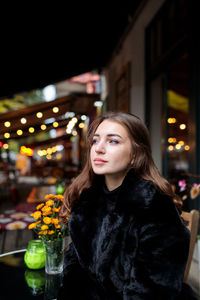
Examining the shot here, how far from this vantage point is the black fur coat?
0.82 m

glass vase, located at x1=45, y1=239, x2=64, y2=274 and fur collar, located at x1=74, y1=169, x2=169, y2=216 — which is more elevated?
fur collar, located at x1=74, y1=169, x2=169, y2=216

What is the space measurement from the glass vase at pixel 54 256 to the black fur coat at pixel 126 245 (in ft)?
0.16

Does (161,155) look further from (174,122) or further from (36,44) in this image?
(36,44)

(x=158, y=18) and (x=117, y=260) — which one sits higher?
(x=158, y=18)

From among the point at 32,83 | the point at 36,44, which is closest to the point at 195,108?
the point at 36,44

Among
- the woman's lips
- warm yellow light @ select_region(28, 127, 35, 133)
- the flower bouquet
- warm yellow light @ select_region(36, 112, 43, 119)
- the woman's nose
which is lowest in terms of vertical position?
the flower bouquet

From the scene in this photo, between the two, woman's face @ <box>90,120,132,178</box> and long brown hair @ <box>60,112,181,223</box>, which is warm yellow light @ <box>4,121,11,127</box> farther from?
woman's face @ <box>90,120,132,178</box>

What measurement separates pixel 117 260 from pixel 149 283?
7.0 inches

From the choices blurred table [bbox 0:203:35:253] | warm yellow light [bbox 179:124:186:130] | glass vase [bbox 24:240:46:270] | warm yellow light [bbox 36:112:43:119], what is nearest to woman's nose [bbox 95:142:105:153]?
glass vase [bbox 24:240:46:270]

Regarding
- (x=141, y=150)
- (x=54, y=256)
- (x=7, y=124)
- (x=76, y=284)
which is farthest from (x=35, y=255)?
(x=7, y=124)

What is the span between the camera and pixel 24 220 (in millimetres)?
2990

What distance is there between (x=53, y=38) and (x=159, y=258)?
14.9 feet

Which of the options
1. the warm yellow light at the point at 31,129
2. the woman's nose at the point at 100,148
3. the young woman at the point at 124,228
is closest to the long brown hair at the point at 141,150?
the young woman at the point at 124,228

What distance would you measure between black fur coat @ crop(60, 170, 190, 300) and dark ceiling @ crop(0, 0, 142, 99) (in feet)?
11.4
